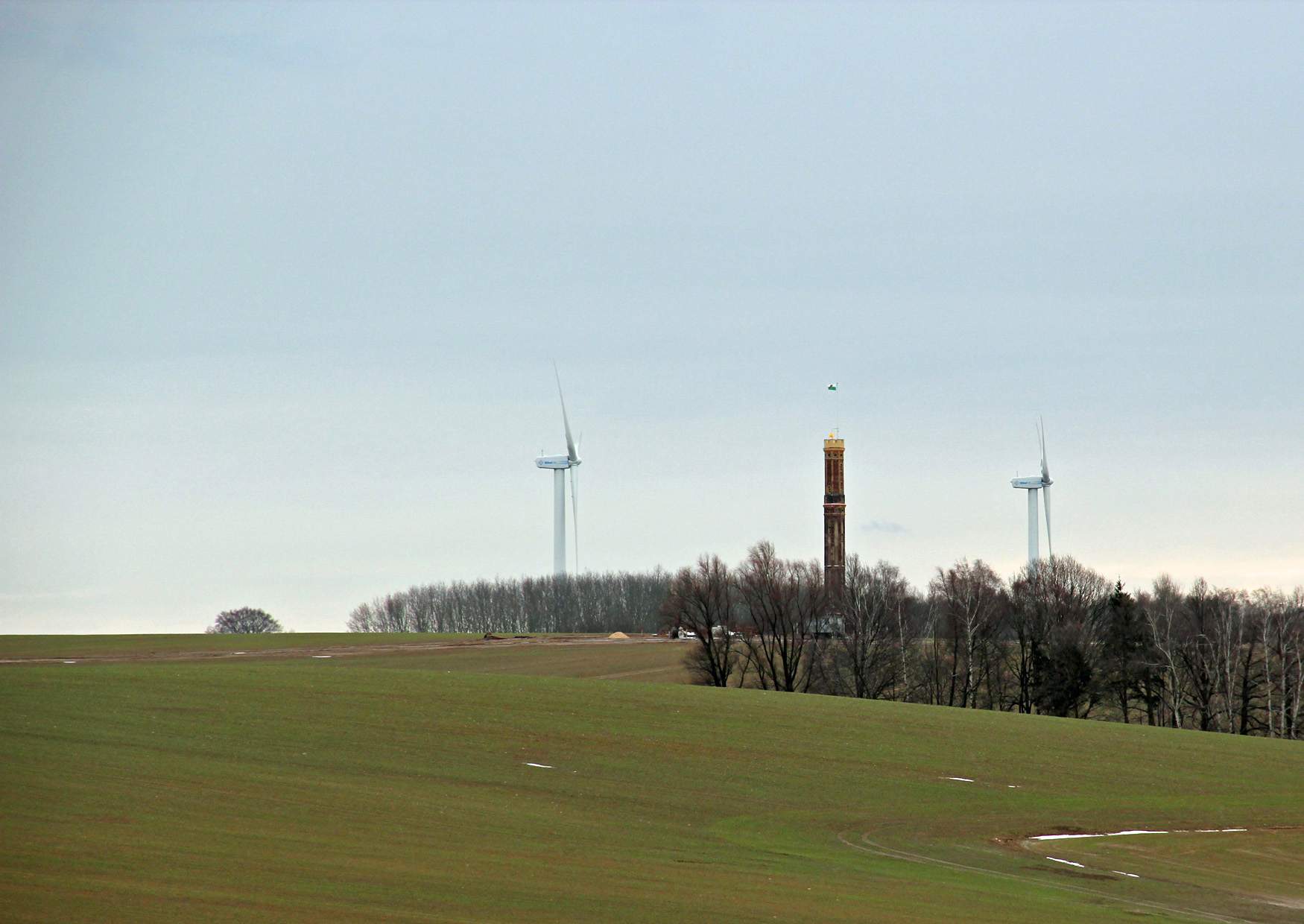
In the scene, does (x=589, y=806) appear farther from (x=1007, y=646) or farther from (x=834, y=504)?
(x=834, y=504)

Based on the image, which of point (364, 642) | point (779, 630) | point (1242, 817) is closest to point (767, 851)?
point (1242, 817)

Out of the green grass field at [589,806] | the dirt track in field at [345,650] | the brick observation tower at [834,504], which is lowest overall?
the green grass field at [589,806]

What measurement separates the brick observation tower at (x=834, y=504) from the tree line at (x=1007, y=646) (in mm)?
61779

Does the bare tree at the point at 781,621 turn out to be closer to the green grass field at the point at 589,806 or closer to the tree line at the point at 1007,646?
the tree line at the point at 1007,646

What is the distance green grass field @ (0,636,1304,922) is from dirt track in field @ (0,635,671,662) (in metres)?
28.2

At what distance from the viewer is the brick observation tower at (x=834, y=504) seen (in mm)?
183750

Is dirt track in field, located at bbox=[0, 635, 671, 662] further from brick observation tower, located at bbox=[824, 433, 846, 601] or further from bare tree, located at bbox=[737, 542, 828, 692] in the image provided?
brick observation tower, located at bbox=[824, 433, 846, 601]

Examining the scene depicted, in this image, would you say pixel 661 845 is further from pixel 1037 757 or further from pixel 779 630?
pixel 779 630

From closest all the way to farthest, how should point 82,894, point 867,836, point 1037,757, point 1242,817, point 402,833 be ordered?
point 82,894 < point 402,833 < point 867,836 < point 1242,817 < point 1037,757

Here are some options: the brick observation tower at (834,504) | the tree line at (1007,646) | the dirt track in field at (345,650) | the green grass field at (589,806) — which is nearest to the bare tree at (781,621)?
the tree line at (1007,646)

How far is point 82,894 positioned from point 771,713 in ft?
146

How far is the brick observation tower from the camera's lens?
603 ft

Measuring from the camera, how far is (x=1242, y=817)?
46.9 m

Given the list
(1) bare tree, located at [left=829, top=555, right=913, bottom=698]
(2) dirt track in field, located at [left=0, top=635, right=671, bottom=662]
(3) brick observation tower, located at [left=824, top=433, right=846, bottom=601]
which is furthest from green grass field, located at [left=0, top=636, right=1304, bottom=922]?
(3) brick observation tower, located at [left=824, top=433, right=846, bottom=601]
